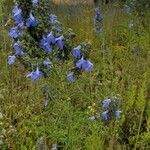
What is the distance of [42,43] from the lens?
3576 millimetres

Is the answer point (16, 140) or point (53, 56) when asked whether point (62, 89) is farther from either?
Result: point (16, 140)

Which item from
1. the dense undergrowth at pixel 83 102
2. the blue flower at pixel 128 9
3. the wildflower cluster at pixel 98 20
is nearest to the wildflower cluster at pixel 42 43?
the dense undergrowth at pixel 83 102

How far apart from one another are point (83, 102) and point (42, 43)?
1.41m

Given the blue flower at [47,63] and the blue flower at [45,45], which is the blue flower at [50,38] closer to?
the blue flower at [45,45]

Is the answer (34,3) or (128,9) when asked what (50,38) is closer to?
(34,3)

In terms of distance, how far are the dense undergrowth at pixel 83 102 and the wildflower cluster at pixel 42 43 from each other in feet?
0.39

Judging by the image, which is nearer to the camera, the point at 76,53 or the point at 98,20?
the point at 76,53

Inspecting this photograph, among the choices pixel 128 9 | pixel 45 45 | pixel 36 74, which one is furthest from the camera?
pixel 128 9

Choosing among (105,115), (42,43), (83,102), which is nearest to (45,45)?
(42,43)

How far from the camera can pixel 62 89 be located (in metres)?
3.74

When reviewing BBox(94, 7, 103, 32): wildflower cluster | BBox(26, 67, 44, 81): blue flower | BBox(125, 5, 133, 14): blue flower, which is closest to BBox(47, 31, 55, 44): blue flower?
BBox(26, 67, 44, 81): blue flower

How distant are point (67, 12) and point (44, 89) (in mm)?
4410

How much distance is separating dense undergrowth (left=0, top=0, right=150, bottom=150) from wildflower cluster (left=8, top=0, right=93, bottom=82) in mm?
119

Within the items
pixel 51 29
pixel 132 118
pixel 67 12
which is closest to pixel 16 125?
pixel 132 118
